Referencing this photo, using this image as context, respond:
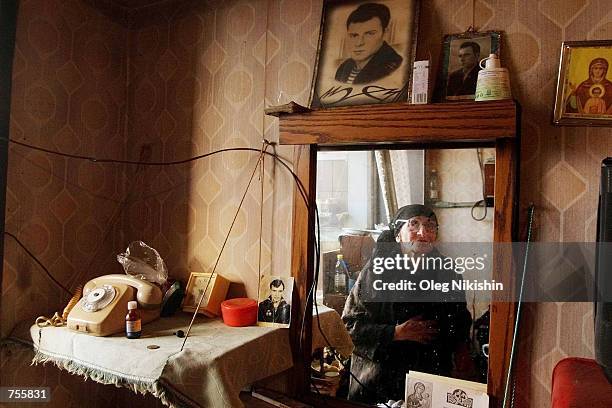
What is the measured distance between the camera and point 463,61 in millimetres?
1299

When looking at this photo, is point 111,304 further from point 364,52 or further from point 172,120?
point 364,52

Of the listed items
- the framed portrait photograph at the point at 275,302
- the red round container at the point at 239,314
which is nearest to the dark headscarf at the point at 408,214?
the framed portrait photograph at the point at 275,302

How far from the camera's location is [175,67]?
180cm

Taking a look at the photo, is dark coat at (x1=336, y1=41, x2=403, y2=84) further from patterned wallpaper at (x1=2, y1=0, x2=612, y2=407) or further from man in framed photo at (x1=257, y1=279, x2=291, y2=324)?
man in framed photo at (x1=257, y1=279, x2=291, y2=324)

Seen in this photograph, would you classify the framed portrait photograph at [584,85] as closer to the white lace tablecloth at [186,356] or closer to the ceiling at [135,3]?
the white lace tablecloth at [186,356]

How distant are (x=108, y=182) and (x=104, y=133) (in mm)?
191

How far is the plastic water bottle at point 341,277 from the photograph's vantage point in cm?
141

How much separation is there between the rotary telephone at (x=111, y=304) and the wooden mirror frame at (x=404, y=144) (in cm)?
46

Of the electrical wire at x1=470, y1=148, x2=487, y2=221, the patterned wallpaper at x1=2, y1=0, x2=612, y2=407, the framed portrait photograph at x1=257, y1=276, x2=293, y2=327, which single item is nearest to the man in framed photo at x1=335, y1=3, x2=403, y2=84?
the patterned wallpaper at x1=2, y1=0, x2=612, y2=407

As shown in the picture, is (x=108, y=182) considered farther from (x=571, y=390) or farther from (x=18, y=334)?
(x=571, y=390)

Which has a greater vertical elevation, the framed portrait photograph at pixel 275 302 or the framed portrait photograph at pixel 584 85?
the framed portrait photograph at pixel 584 85

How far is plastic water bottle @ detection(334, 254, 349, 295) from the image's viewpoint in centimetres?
141

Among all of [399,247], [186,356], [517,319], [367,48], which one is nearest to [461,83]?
[367,48]

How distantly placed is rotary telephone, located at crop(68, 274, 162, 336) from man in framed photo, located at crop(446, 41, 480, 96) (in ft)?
3.53
